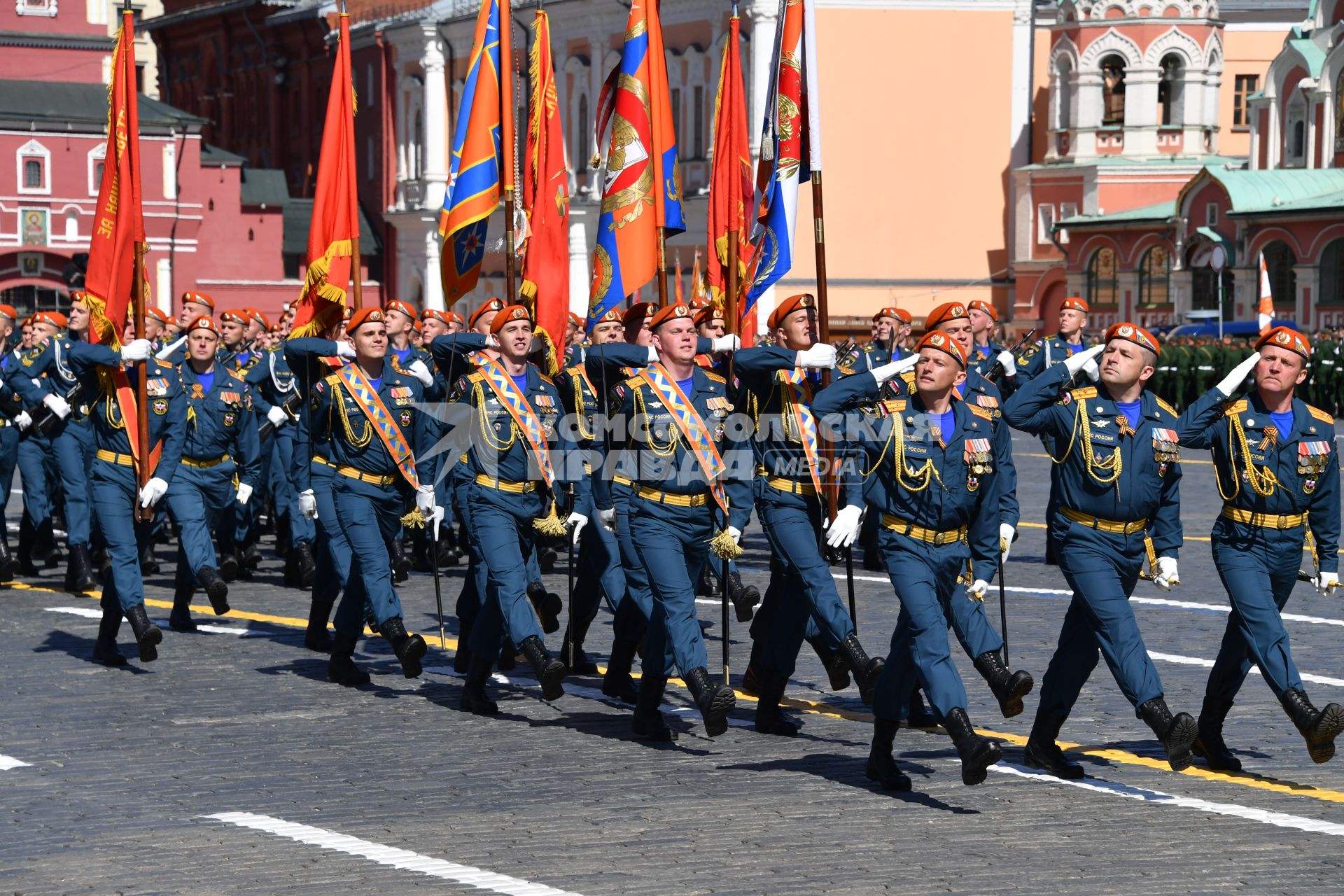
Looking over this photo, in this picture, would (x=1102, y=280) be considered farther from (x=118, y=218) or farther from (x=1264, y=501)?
(x=1264, y=501)

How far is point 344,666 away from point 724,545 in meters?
2.57

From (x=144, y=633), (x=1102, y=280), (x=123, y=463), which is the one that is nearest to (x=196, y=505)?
(x=123, y=463)

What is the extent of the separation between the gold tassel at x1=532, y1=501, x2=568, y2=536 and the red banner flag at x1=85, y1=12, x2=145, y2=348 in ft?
11.0

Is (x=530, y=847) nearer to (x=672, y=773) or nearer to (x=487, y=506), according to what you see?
(x=672, y=773)

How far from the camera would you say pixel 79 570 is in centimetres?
1602

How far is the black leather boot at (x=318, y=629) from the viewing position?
12.8m

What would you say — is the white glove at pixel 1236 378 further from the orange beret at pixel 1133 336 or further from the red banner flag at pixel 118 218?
the red banner flag at pixel 118 218

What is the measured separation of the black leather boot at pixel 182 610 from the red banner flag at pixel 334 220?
1.67 metres

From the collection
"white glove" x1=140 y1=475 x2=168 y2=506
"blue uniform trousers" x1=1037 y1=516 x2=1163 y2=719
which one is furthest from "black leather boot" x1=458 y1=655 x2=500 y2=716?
"blue uniform trousers" x1=1037 y1=516 x2=1163 y2=719

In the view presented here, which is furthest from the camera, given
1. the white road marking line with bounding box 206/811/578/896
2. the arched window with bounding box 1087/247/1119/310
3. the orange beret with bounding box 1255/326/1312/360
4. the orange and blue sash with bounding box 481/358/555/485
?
the arched window with bounding box 1087/247/1119/310

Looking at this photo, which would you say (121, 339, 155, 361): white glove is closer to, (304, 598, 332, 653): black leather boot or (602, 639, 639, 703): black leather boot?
(304, 598, 332, 653): black leather boot

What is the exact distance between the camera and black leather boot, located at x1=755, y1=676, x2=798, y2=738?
10375 millimetres

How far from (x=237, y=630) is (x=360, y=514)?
2566 mm

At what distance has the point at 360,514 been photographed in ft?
38.1
